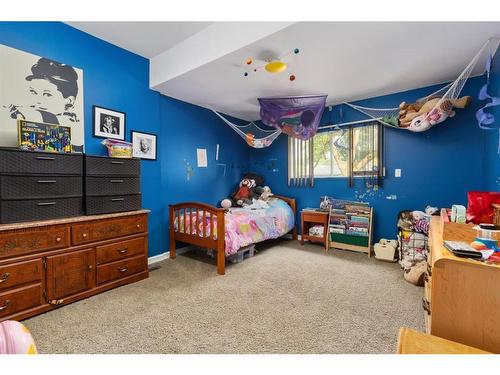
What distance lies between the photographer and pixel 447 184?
297 centimetres

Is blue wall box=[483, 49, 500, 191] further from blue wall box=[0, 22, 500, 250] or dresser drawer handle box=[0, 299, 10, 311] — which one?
dresser drawer handle box=[0, 299, 10, 311]

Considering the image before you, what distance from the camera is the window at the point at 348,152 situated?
11.3ft

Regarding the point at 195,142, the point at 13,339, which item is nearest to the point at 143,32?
the point at 195,142

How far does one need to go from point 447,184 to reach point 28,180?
14.4 feet

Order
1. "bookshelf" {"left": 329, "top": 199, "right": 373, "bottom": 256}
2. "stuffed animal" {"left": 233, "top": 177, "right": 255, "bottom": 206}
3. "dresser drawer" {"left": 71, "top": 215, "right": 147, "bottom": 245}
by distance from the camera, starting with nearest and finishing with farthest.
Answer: "dresser drawer" {"left": 71, "top": 215, "right": 147, "bottom": 245}
"bookshelf" {"left": 329, "top": 199, "right": 373, "bottom": 256}
"stuffed animal" {"left": 233, "top": 177, "right": 255, "bottom": 206}

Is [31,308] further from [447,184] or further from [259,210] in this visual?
[447,184]

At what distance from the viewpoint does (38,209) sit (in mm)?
1837

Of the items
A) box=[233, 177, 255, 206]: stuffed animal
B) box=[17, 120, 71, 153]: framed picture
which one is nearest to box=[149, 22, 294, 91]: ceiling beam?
box=[17, 120, 71, 153]: framed picture

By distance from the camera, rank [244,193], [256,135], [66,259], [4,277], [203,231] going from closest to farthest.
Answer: [4,277] → [66,259] → [203,231] → [256,135] → [244,193]

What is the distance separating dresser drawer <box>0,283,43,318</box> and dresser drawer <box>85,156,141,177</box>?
978mm

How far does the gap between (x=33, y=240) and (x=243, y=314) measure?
5.61 feet

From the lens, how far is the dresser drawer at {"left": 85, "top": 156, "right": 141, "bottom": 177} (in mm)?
2121

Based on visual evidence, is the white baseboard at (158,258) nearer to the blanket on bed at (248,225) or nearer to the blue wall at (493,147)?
the blanket on bed at (248,225)

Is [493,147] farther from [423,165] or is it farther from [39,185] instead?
[39,185]
